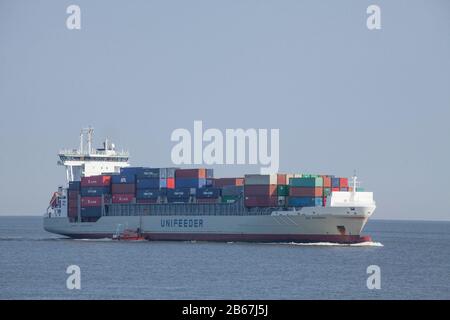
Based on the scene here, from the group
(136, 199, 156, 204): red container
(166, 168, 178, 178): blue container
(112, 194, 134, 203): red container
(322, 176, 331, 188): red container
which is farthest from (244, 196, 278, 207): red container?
(112, 194, 134, 203): red container

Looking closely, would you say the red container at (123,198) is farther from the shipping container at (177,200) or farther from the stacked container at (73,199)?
the stacked container at (73,199)

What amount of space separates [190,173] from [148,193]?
4482mm

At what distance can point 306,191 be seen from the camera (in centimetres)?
6731

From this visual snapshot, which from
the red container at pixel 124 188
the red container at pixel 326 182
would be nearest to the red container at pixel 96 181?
the red container at pixel 124 188

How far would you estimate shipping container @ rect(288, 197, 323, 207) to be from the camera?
6700 centimetres

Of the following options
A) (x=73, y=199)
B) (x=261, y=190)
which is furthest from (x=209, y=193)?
(x=73, y=199)

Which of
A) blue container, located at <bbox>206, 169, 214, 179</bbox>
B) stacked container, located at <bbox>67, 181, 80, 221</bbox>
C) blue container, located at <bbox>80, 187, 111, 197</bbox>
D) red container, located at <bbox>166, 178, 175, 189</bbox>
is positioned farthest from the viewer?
stacked container, located at <bbox>67, 181, 80, 221</bbox>

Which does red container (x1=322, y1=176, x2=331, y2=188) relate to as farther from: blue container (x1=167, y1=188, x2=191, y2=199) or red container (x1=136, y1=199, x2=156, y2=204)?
red container (x1=136, y1=199, x2=156, y2=204)

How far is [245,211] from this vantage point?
70.4 meters

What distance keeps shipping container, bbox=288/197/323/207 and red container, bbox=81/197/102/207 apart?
800 inches

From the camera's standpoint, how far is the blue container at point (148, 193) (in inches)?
3007

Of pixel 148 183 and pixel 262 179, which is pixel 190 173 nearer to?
pixel 148 183
